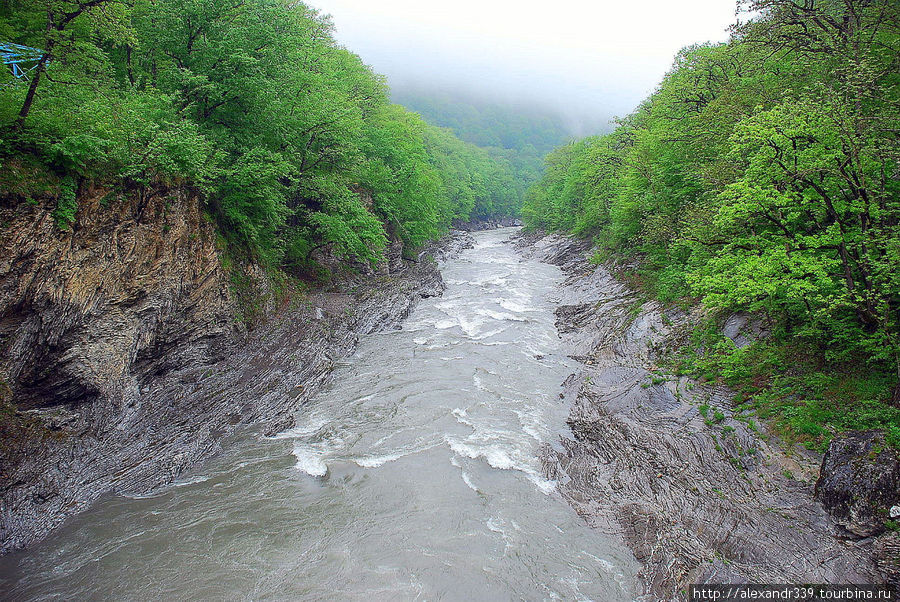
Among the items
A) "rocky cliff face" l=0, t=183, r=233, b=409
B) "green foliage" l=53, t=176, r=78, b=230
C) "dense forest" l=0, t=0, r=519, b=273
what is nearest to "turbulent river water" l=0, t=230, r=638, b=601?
"rocky cliff face" l=0, t=183, r=233, b=409

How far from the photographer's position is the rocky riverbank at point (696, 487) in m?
7.60

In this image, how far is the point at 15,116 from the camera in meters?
9.38

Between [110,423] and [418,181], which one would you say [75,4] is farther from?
[418,181]

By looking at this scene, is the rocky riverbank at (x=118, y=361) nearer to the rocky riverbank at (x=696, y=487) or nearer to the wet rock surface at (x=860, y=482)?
the rocky riverbank at (x=696, y=487)

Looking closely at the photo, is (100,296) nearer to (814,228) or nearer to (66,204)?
(66,204)

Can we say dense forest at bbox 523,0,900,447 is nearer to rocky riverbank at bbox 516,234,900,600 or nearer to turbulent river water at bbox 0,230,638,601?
rocky riverbank at bbox 516,234,900,600

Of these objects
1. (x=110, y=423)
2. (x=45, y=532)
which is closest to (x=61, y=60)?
(x=110, y=423)

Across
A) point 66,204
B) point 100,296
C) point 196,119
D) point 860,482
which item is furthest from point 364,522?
point 196,119

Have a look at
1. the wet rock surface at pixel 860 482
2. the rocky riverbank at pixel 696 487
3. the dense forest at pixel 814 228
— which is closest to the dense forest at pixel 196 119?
the rocky riverbank at pixel 696 487

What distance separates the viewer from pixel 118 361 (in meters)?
11.2

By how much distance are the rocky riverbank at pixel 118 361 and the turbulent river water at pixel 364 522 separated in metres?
0.80

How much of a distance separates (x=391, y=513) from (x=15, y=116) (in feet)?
38.3

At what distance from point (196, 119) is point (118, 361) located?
9.31 m

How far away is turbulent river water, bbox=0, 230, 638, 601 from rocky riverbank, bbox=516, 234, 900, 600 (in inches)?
27.6
